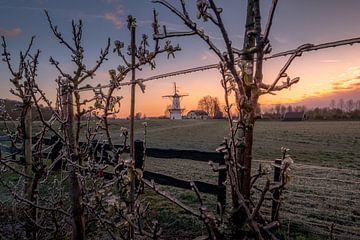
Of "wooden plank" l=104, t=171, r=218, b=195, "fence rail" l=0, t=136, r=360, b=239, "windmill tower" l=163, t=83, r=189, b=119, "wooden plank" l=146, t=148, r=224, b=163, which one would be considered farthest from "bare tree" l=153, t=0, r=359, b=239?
"windmill tower" l=163, t=83, r=189, b=119

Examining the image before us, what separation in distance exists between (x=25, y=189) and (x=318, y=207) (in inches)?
244

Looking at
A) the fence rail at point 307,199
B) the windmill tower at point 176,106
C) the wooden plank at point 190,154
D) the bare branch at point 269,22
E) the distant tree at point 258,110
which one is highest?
the windmill tower at point 176,106

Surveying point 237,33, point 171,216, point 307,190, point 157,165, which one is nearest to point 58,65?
point 237,33

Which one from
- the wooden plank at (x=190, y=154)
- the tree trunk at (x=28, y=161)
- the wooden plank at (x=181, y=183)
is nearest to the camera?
the tree trunk at (x=28, y=161)

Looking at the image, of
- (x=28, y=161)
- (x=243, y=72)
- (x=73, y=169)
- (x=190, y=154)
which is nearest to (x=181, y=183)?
(x=190, y=154)

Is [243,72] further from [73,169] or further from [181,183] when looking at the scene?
[181,183]

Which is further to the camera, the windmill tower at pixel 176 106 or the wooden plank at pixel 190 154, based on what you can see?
the windmill tower at pixel 176 106

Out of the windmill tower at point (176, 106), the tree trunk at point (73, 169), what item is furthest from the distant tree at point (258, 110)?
the windmill tower at point (176, 106)

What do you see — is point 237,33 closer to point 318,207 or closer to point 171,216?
point 171,216

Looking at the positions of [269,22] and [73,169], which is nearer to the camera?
[269,22]

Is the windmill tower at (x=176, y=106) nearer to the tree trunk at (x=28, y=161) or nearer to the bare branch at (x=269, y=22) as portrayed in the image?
the tree trunk at (x=28, y=161)

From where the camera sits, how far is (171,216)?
5812mm

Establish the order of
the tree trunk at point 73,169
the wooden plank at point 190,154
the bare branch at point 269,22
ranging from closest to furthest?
the bare branch at point 269,22
the tree trunk at point 73,169
the wooden plank at point 190,154

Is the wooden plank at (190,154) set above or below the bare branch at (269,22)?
below
